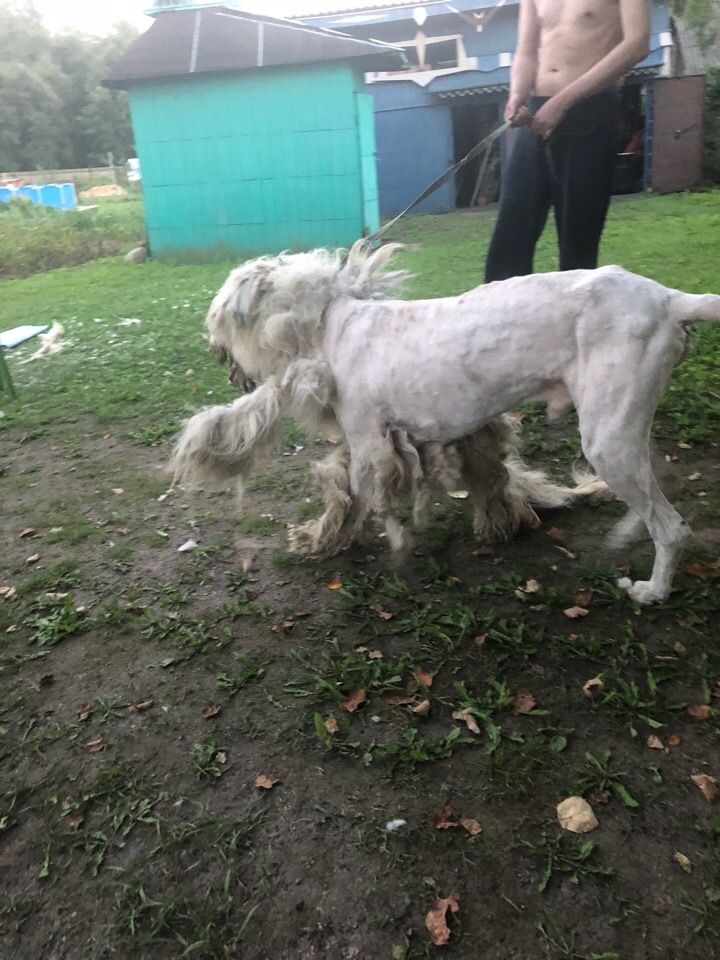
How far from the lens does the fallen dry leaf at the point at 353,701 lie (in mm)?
2311

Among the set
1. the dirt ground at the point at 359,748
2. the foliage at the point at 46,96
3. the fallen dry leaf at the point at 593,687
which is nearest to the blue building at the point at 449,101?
the foliage at the point at 46,96

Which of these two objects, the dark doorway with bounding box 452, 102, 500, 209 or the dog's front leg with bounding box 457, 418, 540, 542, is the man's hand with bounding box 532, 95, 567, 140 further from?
the dog's front leg with bounding box 457, 418, 540, 542

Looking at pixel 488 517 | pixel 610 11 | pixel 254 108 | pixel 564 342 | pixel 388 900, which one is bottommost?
pixel 388 900

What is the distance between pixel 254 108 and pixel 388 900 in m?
10.0

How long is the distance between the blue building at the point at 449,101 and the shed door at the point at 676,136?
0.02 meters

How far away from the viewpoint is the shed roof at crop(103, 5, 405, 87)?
903cm

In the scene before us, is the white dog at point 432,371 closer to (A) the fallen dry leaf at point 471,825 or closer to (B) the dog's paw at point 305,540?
(B) the dog's paw at point 305,540

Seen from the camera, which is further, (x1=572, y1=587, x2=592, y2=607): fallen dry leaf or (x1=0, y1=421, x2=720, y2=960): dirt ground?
(x1=572, y1=587, x2=592, y2=607): fallen dry leaf

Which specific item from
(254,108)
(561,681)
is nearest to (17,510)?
(561,681)

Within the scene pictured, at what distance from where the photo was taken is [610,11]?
3125 mm

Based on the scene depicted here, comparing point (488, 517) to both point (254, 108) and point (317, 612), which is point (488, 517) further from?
point (254, 108)

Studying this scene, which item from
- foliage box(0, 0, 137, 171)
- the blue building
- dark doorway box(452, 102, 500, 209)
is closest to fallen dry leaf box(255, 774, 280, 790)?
dark doorway box(452, 102, 500, 209)

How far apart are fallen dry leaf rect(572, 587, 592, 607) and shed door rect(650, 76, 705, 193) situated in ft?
34.9

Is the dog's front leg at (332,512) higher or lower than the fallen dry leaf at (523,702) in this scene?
higher
